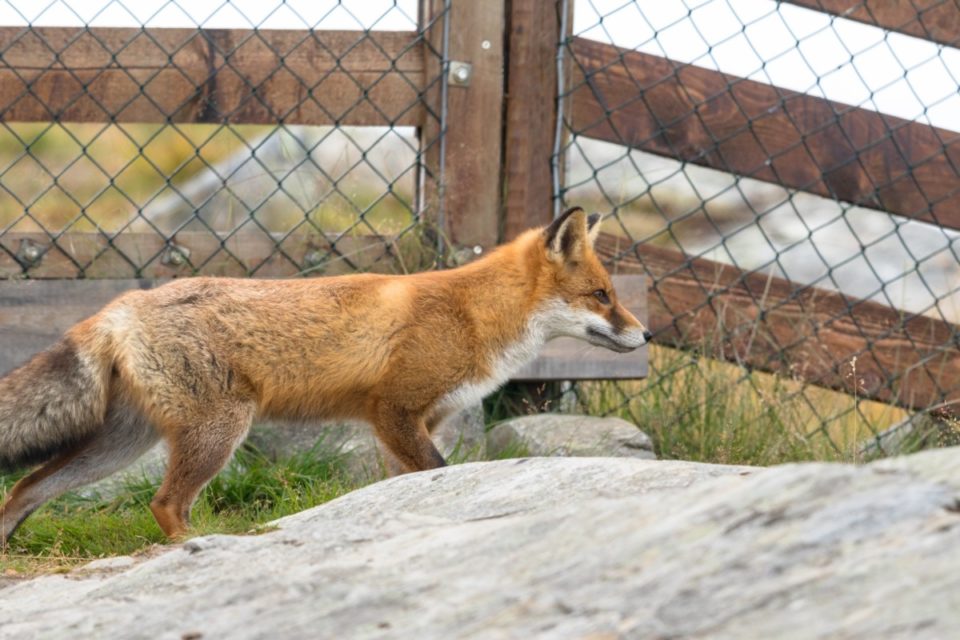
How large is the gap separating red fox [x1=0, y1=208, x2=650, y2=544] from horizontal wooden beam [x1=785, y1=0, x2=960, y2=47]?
186 centimetres

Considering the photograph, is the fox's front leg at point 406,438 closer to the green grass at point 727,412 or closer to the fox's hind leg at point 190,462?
the fox's hind leg at point 190,462

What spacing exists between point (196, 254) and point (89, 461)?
4.61 feet

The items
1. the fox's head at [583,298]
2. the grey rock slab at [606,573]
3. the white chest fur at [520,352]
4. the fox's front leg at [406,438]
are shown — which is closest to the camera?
the grey rock slab at [606,573]

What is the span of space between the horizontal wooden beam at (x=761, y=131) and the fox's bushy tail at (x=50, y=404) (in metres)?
2.84

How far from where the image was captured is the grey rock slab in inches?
73.4

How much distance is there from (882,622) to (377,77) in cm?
478

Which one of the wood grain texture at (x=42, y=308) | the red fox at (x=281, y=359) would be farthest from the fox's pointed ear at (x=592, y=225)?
the wood grain texture at (x=42, y=308)

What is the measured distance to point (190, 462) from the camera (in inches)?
184

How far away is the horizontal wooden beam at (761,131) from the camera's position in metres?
6.34

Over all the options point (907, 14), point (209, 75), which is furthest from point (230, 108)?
point (907, 14)

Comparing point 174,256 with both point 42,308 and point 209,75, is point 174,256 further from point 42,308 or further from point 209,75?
point 209,75

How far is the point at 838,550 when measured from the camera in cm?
198

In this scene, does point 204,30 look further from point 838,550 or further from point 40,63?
point 838,550

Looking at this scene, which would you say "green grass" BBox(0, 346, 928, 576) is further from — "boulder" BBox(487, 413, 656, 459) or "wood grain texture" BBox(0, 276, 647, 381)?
"wood grain texture" BBox(0, 276, 647, 381)
